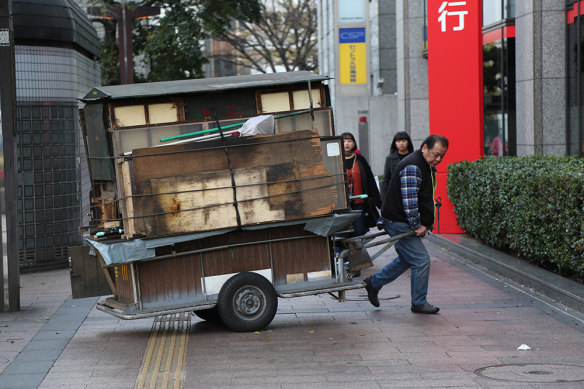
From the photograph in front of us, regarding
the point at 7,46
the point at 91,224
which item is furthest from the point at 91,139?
the point at 7,46

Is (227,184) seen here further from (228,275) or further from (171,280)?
(171,280)

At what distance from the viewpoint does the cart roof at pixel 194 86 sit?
752 cm

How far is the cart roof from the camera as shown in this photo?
7516 mm

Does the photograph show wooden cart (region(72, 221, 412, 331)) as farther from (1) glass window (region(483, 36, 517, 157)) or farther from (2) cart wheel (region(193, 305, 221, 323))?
(1) glass window (region(483, 36, 517, 157))

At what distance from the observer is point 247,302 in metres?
7.75

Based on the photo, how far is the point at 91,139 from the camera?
8.00 metres

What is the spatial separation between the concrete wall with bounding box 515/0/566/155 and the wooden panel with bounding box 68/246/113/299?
9.85 metres

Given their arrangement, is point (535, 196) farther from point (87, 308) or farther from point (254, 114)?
point (87, 308)

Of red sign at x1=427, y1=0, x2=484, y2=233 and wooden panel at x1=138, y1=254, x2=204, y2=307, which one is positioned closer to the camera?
wooden panel at x1=138, y1=254, x2=204, y2=307

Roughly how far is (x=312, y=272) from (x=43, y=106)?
19.6 ft

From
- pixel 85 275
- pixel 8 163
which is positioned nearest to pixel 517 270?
Result: pixel 85 275

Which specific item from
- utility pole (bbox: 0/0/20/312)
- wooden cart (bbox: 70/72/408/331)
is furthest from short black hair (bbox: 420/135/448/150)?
utility pole (bbox: 0/0/20/312)

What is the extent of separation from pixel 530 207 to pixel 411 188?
243 cm

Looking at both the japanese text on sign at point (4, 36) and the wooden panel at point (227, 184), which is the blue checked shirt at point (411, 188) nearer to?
the wooden panel at point (227, 184)
